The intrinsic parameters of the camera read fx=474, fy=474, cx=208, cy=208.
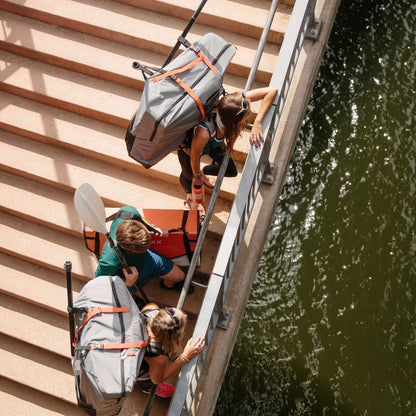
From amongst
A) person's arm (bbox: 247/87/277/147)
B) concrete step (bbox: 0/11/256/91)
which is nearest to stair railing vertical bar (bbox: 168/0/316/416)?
person's arm (bbox: 247/87/277/147)

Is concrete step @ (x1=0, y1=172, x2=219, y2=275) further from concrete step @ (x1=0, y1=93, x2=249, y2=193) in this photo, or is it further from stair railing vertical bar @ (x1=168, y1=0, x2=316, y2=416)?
stair railing vertical bar @ (x1=168, y1=0, x2=316, y2=416)

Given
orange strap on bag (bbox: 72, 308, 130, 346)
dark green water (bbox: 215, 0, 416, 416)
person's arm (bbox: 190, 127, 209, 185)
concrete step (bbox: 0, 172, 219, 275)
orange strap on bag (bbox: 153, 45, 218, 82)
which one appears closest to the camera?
orange strap on bag (bbox: 72, 308, 130, 346)

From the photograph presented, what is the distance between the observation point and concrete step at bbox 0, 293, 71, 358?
5.28 metres

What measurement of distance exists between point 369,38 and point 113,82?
445cm

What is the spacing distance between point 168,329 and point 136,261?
802 mm

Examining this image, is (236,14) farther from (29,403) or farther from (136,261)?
(29,403)

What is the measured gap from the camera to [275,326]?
6703 millimetres

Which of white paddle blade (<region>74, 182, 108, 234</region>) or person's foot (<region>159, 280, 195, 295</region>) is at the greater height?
white paddle blade (<region>74, 182, 108, 234</region>)

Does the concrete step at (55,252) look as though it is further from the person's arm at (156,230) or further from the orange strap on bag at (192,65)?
the orange strap on bag at (192,65)

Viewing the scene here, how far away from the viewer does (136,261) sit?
13.9 ft

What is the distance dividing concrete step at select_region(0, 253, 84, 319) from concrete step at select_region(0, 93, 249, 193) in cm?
146

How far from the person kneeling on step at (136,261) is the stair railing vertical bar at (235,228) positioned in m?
0.60

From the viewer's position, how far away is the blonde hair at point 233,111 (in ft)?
12.3

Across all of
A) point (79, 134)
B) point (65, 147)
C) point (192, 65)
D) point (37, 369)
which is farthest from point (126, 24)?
point (37, 369)
